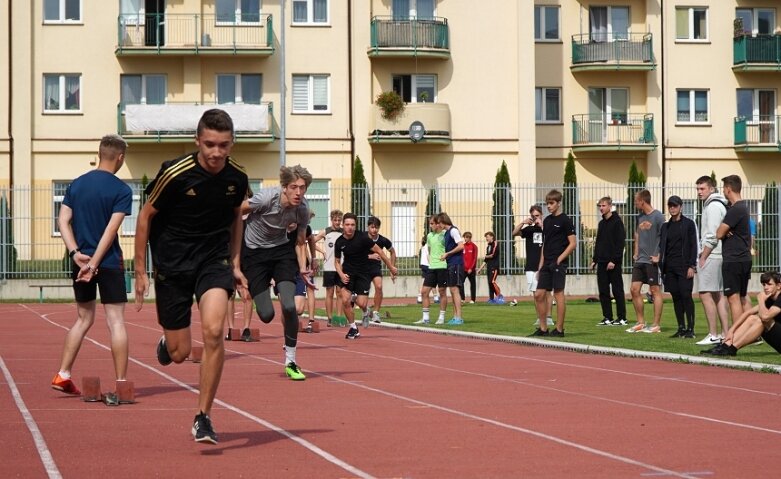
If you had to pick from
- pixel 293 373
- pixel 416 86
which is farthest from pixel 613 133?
pixel 293 373

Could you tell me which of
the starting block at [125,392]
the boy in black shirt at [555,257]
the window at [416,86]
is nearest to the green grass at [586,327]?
the boy in black shirt at [555,257]

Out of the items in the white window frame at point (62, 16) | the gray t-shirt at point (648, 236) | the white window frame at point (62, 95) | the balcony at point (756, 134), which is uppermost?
the white window frame at point (62, 16)

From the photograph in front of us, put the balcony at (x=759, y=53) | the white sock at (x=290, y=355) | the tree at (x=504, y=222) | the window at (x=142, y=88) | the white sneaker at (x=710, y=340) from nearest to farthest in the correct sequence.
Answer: the white sock at (x=290, y=355) < the white sneaker at (x=710, y=340) < the tree at (x=504, y=222) < the window at (x=142, y=88) < the balcony at (x=759, y=53)

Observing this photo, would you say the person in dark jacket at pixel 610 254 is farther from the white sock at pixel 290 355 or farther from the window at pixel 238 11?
the window at pixel 238 11

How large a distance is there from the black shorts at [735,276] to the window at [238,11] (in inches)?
1343

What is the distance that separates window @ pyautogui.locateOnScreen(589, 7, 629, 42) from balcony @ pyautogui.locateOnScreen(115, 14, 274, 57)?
1318 centimetres

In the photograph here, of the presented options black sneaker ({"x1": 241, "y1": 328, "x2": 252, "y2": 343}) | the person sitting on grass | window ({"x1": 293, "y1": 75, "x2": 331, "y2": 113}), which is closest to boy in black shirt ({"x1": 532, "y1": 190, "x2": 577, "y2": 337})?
the person sitting on grass

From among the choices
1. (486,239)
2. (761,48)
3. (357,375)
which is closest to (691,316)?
(357,375)

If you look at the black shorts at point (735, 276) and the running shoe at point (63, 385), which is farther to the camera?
the black shorts at point (735, 276)

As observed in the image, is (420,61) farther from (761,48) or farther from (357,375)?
(357,375)

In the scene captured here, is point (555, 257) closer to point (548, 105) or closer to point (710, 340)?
point (710, 340)

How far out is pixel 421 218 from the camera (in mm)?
39750

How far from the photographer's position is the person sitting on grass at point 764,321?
15.8m

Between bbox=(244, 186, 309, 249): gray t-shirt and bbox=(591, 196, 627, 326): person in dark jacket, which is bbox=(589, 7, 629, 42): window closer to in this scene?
bbox=(591, 196, 627, 326): person in dark jacket
